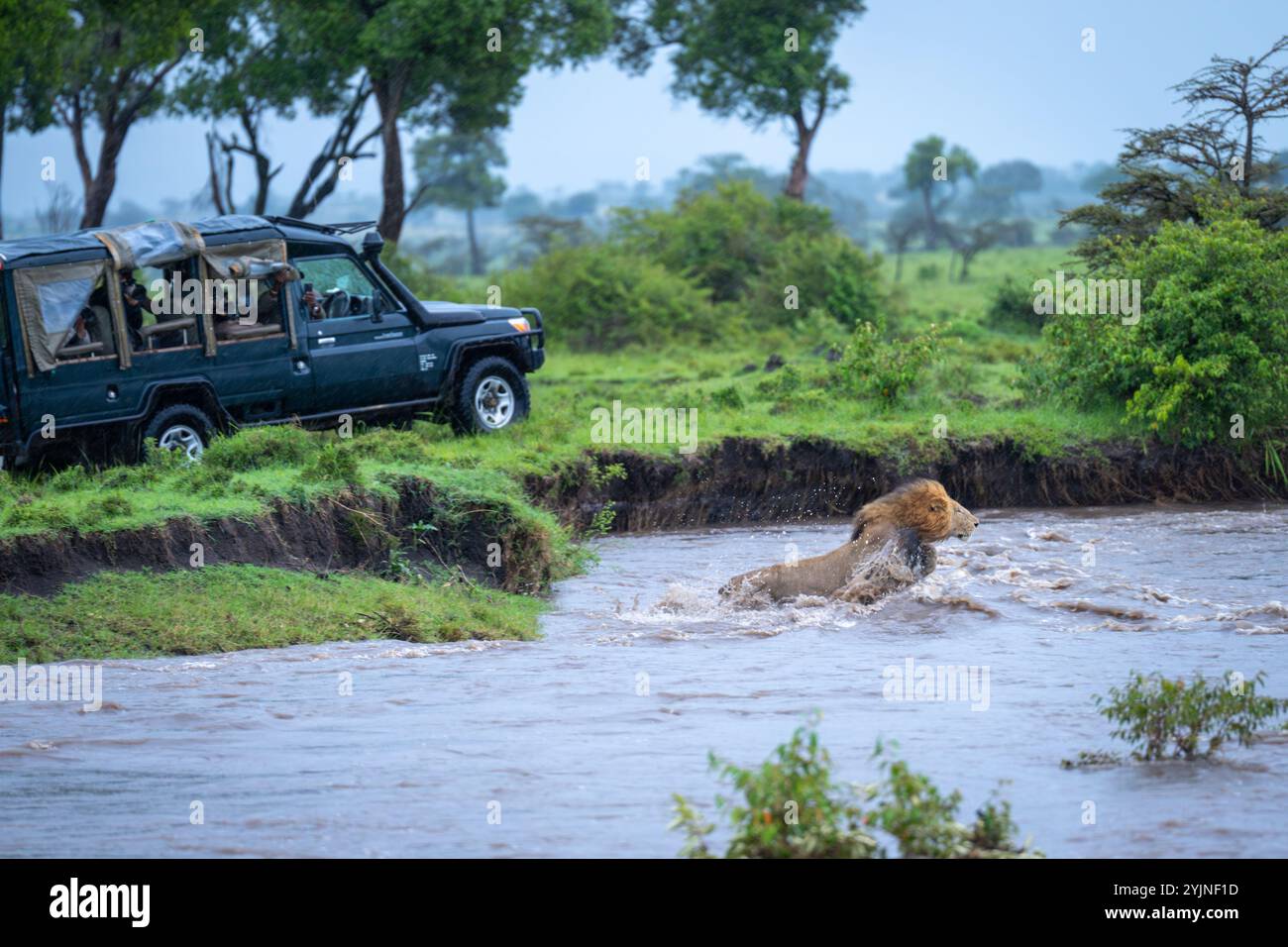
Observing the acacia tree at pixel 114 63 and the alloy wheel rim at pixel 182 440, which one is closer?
the alloy wheel rim at pixel 182 440

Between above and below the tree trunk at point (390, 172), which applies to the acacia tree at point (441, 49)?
above

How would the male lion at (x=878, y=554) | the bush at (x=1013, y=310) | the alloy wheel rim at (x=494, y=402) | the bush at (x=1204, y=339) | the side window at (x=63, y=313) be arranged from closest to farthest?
the male lion at (x=878, y=554) → the side window at (x=63, y=313) → the bush at (x=1204, y=339) → the alloy wheel rim at (x=494, y=402) → the bush at (x=1013, y=310)

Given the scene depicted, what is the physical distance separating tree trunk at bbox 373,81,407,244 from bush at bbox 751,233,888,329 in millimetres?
6715

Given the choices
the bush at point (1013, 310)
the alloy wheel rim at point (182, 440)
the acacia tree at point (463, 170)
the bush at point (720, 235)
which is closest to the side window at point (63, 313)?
the alloy wheel rim at point (182, 440)

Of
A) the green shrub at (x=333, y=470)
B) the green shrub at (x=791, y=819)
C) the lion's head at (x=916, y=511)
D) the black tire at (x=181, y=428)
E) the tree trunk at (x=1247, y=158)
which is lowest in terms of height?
the green shrub at (x=791, y=819)

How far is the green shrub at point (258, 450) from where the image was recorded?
12898 mm

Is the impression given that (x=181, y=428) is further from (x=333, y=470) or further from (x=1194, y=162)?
(x=1194, y=162)

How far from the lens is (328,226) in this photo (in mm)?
14844

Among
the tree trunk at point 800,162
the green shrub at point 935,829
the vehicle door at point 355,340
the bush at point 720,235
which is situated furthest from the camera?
the tree trunk at point 800,162

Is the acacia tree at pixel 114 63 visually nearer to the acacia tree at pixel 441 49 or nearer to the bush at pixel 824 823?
the acacia tree at pixel 441 49

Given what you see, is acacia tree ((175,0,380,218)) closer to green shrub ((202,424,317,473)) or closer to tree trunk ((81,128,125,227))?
tree trunk ((81,128,125,227))

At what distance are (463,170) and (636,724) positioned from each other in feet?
206

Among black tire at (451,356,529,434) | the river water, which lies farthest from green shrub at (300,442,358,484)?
black tire at (451,356,529,434)

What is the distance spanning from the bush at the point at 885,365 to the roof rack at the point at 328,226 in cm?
558
